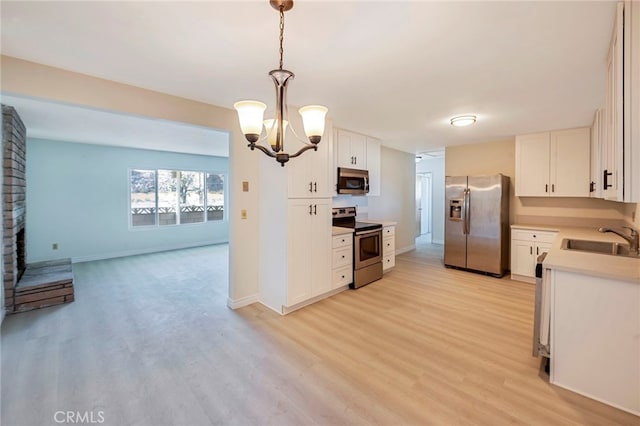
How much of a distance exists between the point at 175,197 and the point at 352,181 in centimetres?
499

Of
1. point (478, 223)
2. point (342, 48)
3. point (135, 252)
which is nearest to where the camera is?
point (342, 48)

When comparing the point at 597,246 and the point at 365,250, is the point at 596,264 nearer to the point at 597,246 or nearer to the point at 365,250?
the point at 597,246

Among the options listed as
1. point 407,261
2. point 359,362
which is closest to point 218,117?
point 359,362

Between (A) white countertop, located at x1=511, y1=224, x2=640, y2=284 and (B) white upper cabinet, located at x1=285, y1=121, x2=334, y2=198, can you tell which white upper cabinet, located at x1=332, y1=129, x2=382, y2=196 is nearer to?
(B) white upper cabinet, located at x1=285, y1=121, x2=334, y2=198

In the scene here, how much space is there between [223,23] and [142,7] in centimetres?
44

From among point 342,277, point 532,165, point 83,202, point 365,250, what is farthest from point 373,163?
point 83,202

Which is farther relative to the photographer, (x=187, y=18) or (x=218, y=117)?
(x=218, y=117)

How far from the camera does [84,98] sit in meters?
2.41

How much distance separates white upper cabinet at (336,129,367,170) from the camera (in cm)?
436

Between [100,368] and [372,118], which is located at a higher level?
[372,118]

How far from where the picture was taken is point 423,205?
29.6 ft

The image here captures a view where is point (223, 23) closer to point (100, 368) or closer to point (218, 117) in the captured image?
point (218, 117)

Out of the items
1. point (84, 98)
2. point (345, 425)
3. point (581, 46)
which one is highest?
point (581, 46)

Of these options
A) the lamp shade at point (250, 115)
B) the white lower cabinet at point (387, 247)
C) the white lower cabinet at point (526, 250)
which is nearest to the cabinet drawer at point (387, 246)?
the white lower cabinet at point (387, 247)
